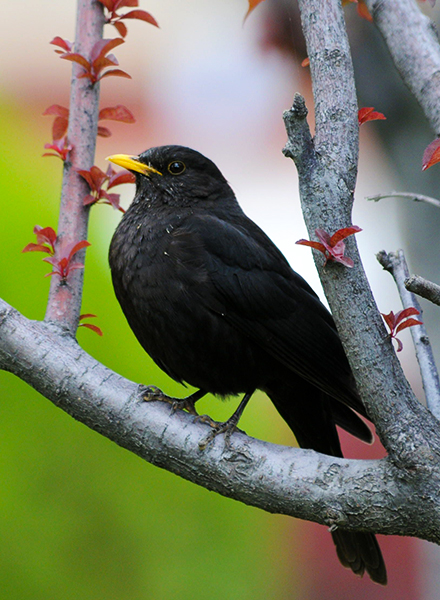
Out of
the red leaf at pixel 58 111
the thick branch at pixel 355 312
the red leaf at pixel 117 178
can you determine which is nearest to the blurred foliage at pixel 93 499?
the red leaf at pixel 58 111

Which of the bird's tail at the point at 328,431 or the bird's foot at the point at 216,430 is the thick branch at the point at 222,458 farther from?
the bird's tail at the point at 328,431

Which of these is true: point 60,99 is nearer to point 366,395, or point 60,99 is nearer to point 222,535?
point 222,535

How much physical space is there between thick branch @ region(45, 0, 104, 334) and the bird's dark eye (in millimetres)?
479

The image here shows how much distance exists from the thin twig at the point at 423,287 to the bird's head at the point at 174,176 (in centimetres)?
141

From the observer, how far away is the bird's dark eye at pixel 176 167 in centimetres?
285

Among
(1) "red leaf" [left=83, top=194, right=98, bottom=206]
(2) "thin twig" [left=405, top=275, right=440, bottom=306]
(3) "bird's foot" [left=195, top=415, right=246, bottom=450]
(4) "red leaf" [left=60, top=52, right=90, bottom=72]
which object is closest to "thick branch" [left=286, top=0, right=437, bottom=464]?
(2) "thin twig" [left=405, top=275, right=440, bottom=306]

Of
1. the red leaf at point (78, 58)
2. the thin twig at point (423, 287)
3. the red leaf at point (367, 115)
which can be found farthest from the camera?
the red leaf at point (78, 58)

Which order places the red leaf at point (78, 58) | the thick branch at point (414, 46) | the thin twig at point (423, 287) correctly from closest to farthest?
1. the thin twig at point (423, 287)
2. the thick branch at point (414, 46)
3. the red leaf at point (78, 58)

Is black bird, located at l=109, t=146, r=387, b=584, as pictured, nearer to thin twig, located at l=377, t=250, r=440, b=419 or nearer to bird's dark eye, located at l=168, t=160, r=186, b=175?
bird's dark eye, located at l=168, t=160, r=186, b=175

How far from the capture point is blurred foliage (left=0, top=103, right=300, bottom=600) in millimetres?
3805

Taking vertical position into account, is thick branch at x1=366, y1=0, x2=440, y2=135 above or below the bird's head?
above

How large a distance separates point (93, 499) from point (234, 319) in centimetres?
194

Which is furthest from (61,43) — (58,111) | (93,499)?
(93,499)

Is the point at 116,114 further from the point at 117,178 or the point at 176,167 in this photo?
the point at 176,167
